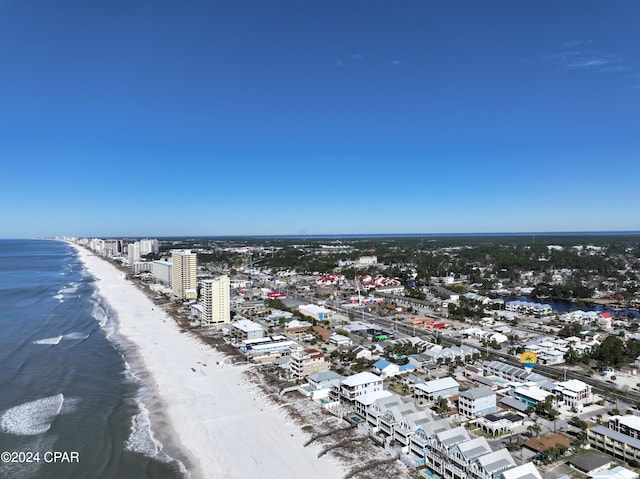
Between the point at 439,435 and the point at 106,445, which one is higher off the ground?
the point at 439,435

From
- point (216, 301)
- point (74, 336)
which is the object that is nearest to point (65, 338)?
point (74, 336)

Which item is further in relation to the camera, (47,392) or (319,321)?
(319,321)

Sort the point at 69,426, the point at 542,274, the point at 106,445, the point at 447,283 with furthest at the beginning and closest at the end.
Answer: the point at 542,274 → the point at 447,283 → the point at 69,426 → the point at 106,445

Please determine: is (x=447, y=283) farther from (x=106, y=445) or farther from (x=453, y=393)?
(x=106, y=445)

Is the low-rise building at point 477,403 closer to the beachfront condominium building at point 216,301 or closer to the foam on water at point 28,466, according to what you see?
the foam on water at point 28,466

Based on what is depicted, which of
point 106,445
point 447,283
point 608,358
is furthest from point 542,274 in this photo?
point 106,445

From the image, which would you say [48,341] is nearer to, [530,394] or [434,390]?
[434,390]

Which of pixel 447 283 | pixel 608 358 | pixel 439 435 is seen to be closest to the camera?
pixel 439 435

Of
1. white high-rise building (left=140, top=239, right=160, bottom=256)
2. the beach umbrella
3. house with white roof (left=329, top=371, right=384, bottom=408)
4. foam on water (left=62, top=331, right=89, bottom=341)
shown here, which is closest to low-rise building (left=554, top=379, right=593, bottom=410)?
the beach umbrella
